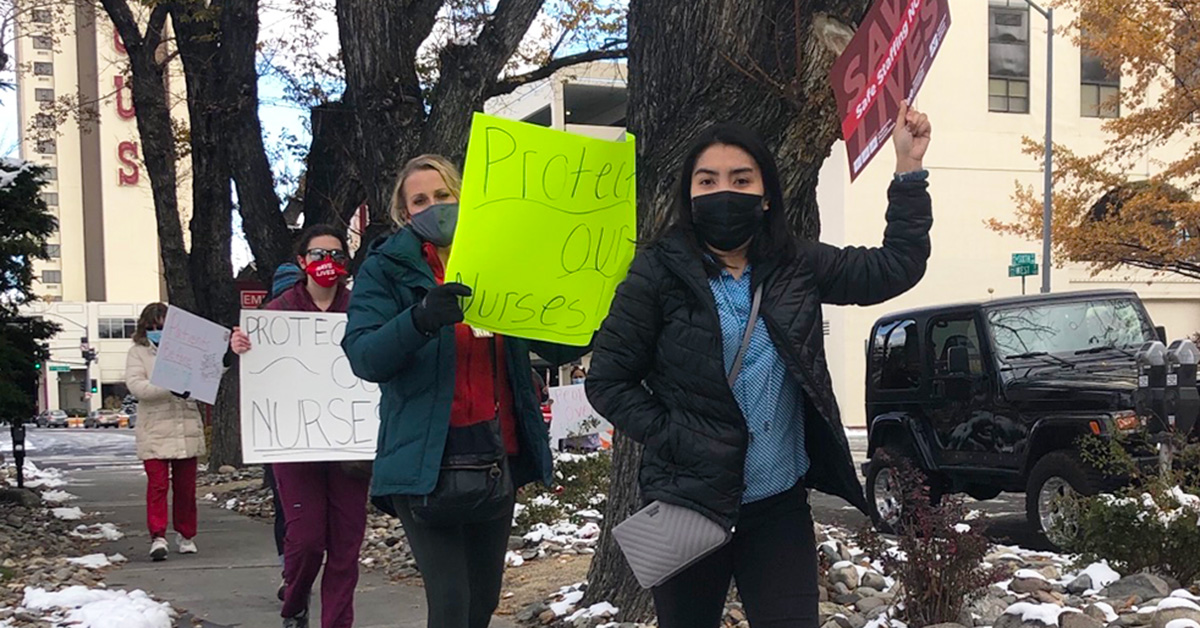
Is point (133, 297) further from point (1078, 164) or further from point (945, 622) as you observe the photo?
point (945, 622)

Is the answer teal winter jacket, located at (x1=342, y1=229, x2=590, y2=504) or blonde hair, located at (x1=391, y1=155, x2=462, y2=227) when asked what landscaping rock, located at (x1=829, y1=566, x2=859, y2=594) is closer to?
teal winter jacket, located at (x1=342, y1=229, x2=590, y2=504)

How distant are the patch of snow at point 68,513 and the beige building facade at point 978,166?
75.9 feet

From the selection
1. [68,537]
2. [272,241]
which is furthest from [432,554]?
[272,241]

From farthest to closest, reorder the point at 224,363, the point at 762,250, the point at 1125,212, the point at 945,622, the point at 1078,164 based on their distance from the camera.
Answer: the point at 1078,164 → the point at 1125,212 → the point at 224,363 → the point at 945,622 → the point at 762,250

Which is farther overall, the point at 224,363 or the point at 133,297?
the point at 133,297

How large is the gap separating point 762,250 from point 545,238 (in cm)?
78

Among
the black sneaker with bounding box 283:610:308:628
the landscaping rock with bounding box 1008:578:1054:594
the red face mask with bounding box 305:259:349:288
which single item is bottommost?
the black sneaker with bounding box 283:610:308:628

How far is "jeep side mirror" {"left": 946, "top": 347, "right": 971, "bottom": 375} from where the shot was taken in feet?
30.7

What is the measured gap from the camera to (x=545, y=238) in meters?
3.45

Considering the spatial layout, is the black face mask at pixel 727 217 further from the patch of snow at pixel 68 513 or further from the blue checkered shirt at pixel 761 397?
the patch of snow at pixel 68 513

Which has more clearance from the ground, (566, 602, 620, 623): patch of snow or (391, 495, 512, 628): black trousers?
(391, 495, 512, 628): black trousers

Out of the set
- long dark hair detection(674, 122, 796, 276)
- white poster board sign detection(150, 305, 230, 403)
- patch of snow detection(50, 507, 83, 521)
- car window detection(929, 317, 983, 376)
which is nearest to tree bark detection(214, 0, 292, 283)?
patch of snow detection(50, 507, 83, 521)

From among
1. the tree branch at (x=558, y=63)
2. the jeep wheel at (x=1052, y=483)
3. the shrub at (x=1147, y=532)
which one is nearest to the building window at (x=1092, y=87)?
the tree branch at (x=558, y=63)

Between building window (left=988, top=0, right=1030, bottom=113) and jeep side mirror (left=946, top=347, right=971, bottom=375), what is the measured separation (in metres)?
25.5
